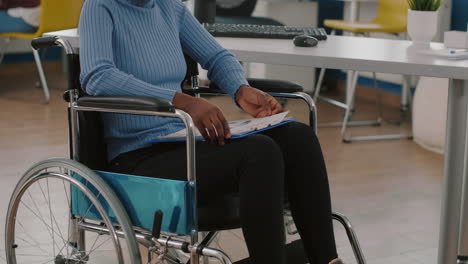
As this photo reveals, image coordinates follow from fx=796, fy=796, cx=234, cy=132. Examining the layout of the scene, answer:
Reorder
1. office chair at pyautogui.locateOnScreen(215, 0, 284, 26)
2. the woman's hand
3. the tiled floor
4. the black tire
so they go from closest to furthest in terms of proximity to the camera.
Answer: the woman's hand, the tiled floor, office chair at pyautogui.locateOnScreen(215, 0, 284, 26), the black tire

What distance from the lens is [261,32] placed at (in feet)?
7.98

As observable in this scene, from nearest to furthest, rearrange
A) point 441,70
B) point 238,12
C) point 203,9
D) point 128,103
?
1. point 128,103
2. point 441,70
3. point 203,9
4. point 238,12

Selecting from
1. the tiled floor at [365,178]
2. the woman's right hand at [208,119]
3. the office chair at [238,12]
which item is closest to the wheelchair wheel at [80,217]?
the woman's right hand at [208,119]

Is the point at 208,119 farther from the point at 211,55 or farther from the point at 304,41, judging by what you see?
the point at 304,41

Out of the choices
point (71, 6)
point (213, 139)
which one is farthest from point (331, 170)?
point (71, 6)

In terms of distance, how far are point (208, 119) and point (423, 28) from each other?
927 mm

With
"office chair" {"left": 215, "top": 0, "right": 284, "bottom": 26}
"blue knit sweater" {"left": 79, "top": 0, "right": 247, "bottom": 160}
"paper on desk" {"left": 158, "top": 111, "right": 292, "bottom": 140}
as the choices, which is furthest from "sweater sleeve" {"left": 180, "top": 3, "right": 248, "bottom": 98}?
"office chair" {"left": 215, "top": 0, "right": 284, "bottom": 26}

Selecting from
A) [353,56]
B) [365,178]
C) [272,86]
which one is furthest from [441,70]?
[365,178]

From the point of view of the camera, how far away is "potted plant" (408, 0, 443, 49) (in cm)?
228

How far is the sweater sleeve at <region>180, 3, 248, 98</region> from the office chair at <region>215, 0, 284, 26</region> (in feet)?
8.28

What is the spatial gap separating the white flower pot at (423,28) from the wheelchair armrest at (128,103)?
1.00 meters

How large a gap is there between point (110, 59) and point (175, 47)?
0.72ft

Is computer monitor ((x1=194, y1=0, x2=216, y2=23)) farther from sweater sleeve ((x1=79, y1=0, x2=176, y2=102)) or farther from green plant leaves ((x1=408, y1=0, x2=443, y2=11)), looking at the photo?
sweater sleeve ((x1=79, y1=0, x2=176, y2=102))

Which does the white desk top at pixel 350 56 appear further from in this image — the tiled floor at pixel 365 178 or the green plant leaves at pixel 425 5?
the tiled floor at pixel 365 178
